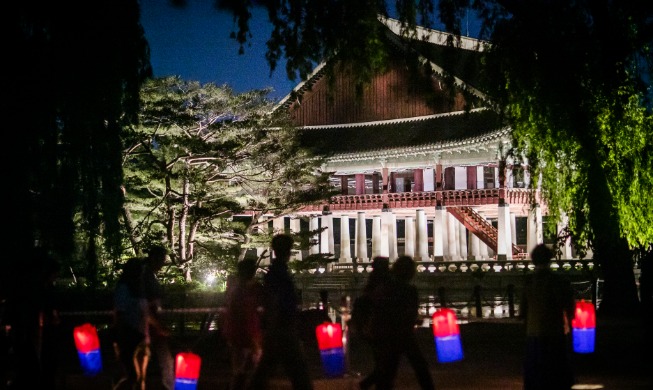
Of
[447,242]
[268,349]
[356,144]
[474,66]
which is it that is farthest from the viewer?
[356,144]

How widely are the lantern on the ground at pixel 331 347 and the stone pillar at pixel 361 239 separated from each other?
1109 inches

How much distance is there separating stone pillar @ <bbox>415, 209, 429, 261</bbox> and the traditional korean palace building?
0.04 metres

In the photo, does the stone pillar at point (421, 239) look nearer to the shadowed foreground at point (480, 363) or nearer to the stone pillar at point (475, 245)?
the stone pillar at point (475, 245)

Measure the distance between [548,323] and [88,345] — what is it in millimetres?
4692

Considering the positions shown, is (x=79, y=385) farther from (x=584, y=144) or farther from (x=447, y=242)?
(x=447, y=242)

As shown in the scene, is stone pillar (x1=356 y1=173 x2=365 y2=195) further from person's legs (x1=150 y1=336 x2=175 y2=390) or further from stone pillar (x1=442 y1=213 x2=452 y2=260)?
person's legs (x1=150 y1=336 x2=175 y2=390)

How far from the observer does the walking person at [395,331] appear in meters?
7.00

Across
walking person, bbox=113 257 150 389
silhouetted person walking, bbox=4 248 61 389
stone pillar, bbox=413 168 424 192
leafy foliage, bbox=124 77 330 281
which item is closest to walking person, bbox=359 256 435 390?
walking person, bbox=113 257 150 389

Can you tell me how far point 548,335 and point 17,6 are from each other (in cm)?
672

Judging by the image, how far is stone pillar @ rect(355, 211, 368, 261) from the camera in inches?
1453

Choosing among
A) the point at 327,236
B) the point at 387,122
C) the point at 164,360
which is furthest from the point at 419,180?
the point at 164,360

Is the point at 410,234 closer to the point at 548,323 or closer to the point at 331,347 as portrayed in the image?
the point at 331,347

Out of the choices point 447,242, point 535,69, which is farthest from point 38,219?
point 447,242

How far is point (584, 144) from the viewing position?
41.5ft
